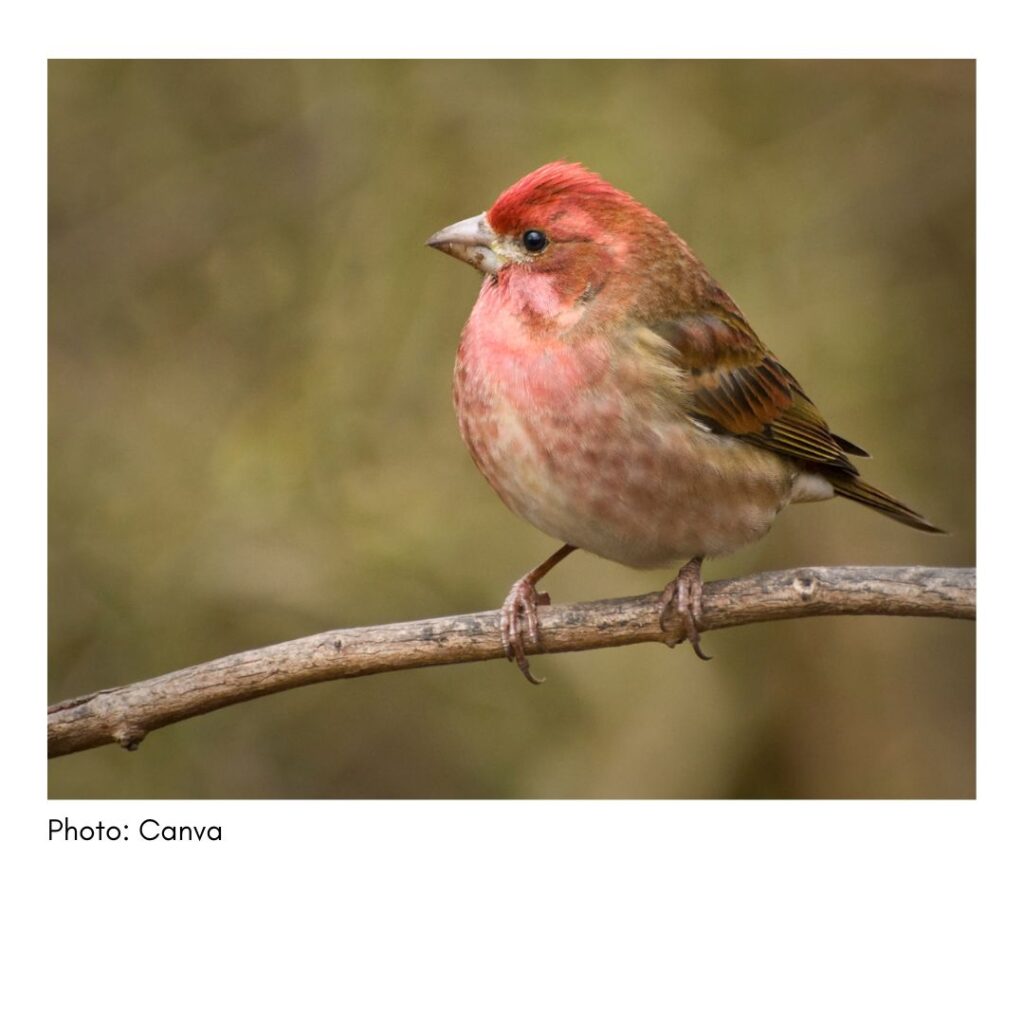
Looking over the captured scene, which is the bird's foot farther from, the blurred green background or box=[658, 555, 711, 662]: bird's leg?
the blurred green background

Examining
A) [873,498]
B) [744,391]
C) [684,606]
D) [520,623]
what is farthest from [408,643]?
[873,498]

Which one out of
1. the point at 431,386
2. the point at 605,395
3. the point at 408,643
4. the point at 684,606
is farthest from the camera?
the point at 431,386

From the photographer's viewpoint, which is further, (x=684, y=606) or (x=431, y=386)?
(x=431, y=386)

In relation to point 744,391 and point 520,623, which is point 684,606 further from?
point 744,391

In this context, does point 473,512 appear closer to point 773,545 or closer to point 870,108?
point 773,545

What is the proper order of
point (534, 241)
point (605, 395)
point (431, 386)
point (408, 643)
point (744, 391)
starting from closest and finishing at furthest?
point (408, 643)
point (605, 395)
point (534, 241)
point (744, 391)
point (431, 386)

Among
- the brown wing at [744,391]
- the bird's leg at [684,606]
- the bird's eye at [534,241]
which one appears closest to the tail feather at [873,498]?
the brown wing at [744,391]
